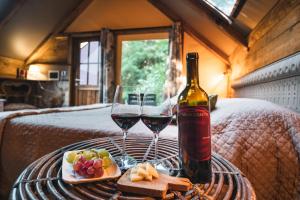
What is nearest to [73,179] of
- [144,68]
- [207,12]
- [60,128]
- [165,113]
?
[165,113]

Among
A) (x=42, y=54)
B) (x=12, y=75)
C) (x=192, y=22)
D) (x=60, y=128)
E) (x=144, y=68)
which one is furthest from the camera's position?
(x=144, y=68)

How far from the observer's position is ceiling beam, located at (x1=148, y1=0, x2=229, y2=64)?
13.4 ft

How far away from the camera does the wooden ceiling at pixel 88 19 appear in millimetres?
3668

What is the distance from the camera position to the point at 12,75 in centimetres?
486

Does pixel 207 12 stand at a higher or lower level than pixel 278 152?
higher

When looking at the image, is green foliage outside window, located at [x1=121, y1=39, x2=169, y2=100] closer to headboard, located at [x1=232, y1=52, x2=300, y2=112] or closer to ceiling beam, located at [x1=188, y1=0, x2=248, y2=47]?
ceiling beam, located at [x1=188, y1=0, x2=248, y2=47]

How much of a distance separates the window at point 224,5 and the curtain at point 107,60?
2386 mm

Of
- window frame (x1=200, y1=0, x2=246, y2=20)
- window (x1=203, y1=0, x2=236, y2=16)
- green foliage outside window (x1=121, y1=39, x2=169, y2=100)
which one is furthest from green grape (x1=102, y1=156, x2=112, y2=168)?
green foliage outside window (x1=121, y1=39, x2=169, y2=100)

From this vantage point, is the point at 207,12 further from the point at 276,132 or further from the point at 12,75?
the point at 12,75

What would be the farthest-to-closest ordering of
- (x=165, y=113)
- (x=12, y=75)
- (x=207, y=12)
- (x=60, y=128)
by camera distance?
(x=12, y=75), (x=207, y=12), (x=60, y=128), (x=165, y=113)

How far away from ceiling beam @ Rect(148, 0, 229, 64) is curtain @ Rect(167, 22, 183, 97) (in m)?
0.12

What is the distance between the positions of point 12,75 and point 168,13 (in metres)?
3.55

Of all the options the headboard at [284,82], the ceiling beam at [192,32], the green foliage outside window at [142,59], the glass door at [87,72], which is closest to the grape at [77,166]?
the headboard at [284,82]

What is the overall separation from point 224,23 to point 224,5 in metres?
0.26
